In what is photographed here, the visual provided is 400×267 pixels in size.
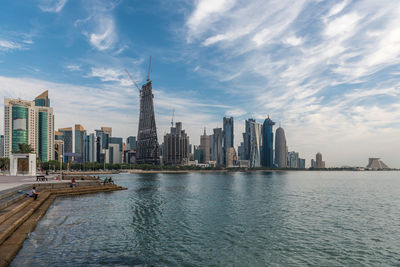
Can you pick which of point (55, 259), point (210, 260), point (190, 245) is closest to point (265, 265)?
point (210, 260)

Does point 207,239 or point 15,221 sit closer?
point 15,221

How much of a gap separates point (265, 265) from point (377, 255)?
36.8 ft

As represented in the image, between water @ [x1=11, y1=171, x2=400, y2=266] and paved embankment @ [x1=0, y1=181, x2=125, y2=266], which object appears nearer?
paved embankment @ [x1=0, y1=181, x2=125, y2=266]

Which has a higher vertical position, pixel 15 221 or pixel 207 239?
pixel 15 221

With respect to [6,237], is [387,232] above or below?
below

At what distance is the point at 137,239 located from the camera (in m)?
27.9

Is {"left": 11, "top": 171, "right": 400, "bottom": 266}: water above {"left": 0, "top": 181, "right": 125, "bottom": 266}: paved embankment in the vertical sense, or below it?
below

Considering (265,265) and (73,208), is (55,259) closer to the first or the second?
(265,265)

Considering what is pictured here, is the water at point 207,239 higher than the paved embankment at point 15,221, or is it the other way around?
the paved embankment at point 15,221

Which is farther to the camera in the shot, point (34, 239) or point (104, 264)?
point (34, 239)

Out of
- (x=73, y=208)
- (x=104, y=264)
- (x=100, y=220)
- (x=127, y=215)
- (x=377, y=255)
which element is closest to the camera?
(x=104, y=264)

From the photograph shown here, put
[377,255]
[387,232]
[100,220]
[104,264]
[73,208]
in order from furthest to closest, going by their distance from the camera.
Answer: [73,208] < [100,220] < [387,232] < [377,255] < [104,264]

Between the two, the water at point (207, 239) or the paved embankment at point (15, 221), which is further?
the water at point (207, 239)

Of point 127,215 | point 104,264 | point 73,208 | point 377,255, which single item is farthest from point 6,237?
point 377,255
